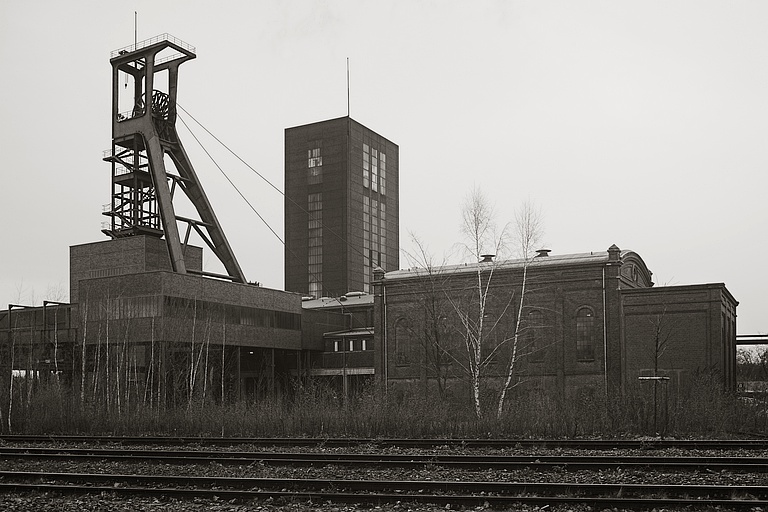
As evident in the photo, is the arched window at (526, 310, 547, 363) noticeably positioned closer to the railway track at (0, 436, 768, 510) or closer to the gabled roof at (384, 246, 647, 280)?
the gabled roof at (384, 246, 647, 280)

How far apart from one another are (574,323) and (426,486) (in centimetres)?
2951

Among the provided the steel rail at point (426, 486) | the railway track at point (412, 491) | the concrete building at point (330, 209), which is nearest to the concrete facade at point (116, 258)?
the steel rail at point (426, 486)

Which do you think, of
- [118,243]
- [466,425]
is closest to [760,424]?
[466,425]

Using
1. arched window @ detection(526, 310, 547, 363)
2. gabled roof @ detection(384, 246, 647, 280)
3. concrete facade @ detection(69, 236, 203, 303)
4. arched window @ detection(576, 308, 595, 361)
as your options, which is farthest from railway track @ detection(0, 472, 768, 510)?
concrete facade @ detection(69, 236, 203, 303)

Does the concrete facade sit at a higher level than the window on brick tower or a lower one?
→ lower

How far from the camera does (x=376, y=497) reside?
1155 centimetres

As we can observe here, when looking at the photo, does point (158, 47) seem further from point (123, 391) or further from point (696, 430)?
point (696, 430)

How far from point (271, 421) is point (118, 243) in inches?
1102

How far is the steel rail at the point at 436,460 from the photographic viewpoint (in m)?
13.9

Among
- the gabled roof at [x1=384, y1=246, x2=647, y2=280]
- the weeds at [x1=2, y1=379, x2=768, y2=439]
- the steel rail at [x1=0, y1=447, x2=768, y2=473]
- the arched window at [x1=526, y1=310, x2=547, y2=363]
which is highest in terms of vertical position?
the gabled roof at [x1=384, y1=246, x2=647, y2=280]

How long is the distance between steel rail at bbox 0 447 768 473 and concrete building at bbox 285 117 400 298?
6538 cm

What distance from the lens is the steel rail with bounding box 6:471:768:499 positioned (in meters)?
11.3

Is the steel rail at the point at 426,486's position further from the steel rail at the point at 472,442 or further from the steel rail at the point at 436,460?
the steel rail at the point at 472,442

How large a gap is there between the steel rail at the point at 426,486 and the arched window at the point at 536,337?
94.5 ft
